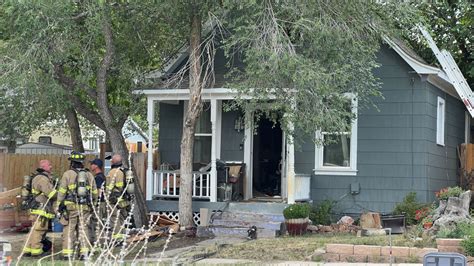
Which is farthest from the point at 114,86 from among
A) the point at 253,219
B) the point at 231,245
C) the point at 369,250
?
the point at 369,250

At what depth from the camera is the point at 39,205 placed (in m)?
12.6

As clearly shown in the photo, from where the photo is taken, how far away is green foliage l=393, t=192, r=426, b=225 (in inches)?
612

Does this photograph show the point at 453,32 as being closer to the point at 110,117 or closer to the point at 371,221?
the point at 371,221

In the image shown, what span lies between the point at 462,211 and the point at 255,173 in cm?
582

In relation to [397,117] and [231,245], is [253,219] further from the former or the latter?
[397,117]

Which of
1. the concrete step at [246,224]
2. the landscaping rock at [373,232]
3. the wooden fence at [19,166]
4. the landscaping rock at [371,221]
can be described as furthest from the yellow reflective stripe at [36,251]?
the landscaping rock at [371,221]

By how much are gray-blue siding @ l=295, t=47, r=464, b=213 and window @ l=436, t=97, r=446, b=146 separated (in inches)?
26.2

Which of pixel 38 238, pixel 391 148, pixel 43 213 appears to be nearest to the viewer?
pixel 43 213

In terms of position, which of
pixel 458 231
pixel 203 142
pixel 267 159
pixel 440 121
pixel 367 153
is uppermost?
pixel 440 121

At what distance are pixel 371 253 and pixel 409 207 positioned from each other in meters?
4.70


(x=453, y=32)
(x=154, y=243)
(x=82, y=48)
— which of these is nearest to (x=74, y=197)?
(x=154, y=243)

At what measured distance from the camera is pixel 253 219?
15.3m

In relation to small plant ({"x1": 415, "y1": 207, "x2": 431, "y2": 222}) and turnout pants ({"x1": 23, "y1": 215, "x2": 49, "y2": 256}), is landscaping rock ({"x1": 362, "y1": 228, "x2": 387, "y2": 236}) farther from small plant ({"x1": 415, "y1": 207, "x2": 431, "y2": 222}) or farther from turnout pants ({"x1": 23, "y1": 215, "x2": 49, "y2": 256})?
turnout pants ({"x1": 23, "y1": 215, "x2": 49, "y2": 256})

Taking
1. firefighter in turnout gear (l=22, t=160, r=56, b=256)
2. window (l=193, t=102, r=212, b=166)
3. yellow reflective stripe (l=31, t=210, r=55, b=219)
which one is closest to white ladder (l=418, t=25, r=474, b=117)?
window (l=193, t=102, r=212, b=166)
